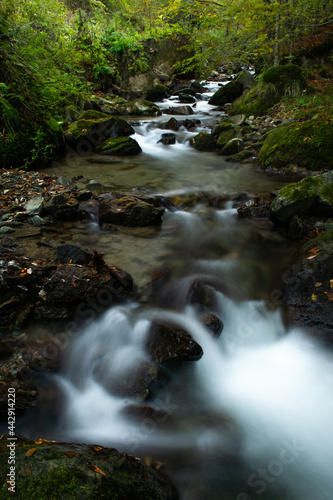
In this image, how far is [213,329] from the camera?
125 inches

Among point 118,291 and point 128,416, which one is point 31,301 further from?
point 128,416

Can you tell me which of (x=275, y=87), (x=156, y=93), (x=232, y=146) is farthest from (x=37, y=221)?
(x=156, y=93)

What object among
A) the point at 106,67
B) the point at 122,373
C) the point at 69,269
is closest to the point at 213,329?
the point at 122,373

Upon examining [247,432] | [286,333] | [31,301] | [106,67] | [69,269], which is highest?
[106,67]

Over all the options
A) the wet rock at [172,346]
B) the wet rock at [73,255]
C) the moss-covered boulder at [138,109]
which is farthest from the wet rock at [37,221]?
the moss-covered boulder at [138,109]

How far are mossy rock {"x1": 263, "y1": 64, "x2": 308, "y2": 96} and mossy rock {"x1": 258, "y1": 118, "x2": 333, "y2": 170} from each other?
452cm

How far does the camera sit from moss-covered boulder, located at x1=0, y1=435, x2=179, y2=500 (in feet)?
4.13

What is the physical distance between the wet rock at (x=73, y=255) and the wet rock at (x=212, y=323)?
1549 mm

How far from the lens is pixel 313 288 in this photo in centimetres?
342

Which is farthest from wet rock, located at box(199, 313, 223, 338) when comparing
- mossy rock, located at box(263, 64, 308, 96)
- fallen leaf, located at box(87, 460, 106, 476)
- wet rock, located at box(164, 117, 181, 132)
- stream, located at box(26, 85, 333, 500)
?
mossy rock, located at box(263, 64, 308, 96)

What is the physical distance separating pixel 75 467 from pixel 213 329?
203 centimetres

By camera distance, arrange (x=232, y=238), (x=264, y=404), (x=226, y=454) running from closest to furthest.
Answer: (x=226, y=454) → (x=264, y=404) → (x=232, y=238)

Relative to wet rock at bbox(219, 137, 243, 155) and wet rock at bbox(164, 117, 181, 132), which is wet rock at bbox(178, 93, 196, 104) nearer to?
wet rock at bbox(164, 117, 181, 132)

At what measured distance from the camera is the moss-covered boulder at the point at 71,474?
1259 mm
